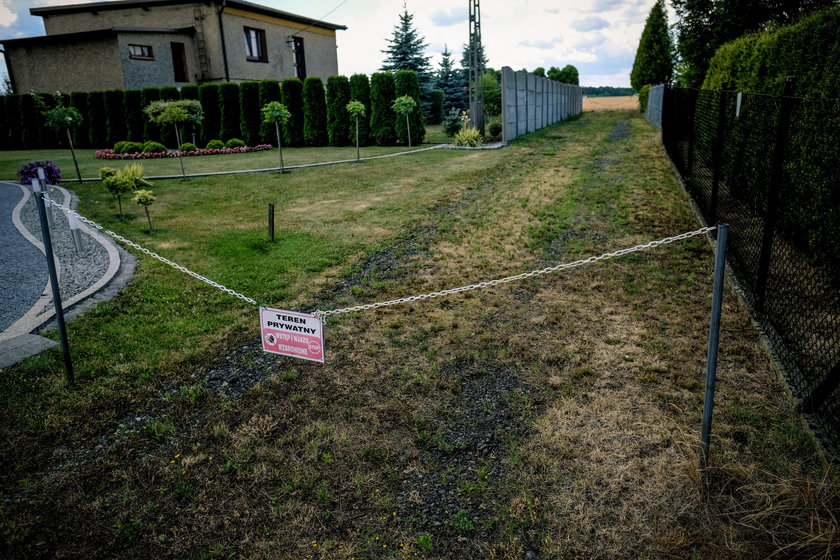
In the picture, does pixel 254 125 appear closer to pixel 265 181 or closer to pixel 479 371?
pixel 265 181

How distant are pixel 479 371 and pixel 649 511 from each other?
1.83m

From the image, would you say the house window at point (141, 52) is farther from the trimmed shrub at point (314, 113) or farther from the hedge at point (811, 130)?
the hedge at point (811, 130)

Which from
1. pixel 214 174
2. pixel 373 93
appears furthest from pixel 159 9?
pixel 214 174

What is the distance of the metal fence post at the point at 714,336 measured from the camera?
9.52 feet

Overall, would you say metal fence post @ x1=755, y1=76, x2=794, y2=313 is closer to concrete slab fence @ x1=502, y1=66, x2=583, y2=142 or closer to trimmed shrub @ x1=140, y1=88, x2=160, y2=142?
concrete slab fence @ x1=502, y1=66, x2=583, y2=142

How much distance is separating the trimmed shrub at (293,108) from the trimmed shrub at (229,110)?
2306mm

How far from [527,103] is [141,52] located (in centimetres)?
1987

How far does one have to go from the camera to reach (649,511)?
295 centimetres

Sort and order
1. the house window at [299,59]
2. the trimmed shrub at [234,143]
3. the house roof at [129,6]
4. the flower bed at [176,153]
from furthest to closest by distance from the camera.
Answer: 1. the house window at [299,59]
2. the house roof at [129,6]
3. the trimmed shrub at [234,143]
4. the flower bed at [176,153]

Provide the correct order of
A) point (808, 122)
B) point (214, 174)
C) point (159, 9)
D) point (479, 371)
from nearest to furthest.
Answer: point (479, 371) < point (808, 122) < point (214, 174) < point (159, 9)

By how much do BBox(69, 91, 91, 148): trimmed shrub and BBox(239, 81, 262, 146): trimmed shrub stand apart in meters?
7.39

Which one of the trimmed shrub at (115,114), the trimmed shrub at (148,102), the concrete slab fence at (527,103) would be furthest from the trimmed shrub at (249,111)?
the concrete slab fence at (527,103)

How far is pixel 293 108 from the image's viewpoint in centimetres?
2534

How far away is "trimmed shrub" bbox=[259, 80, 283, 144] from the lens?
24625 millimetres
